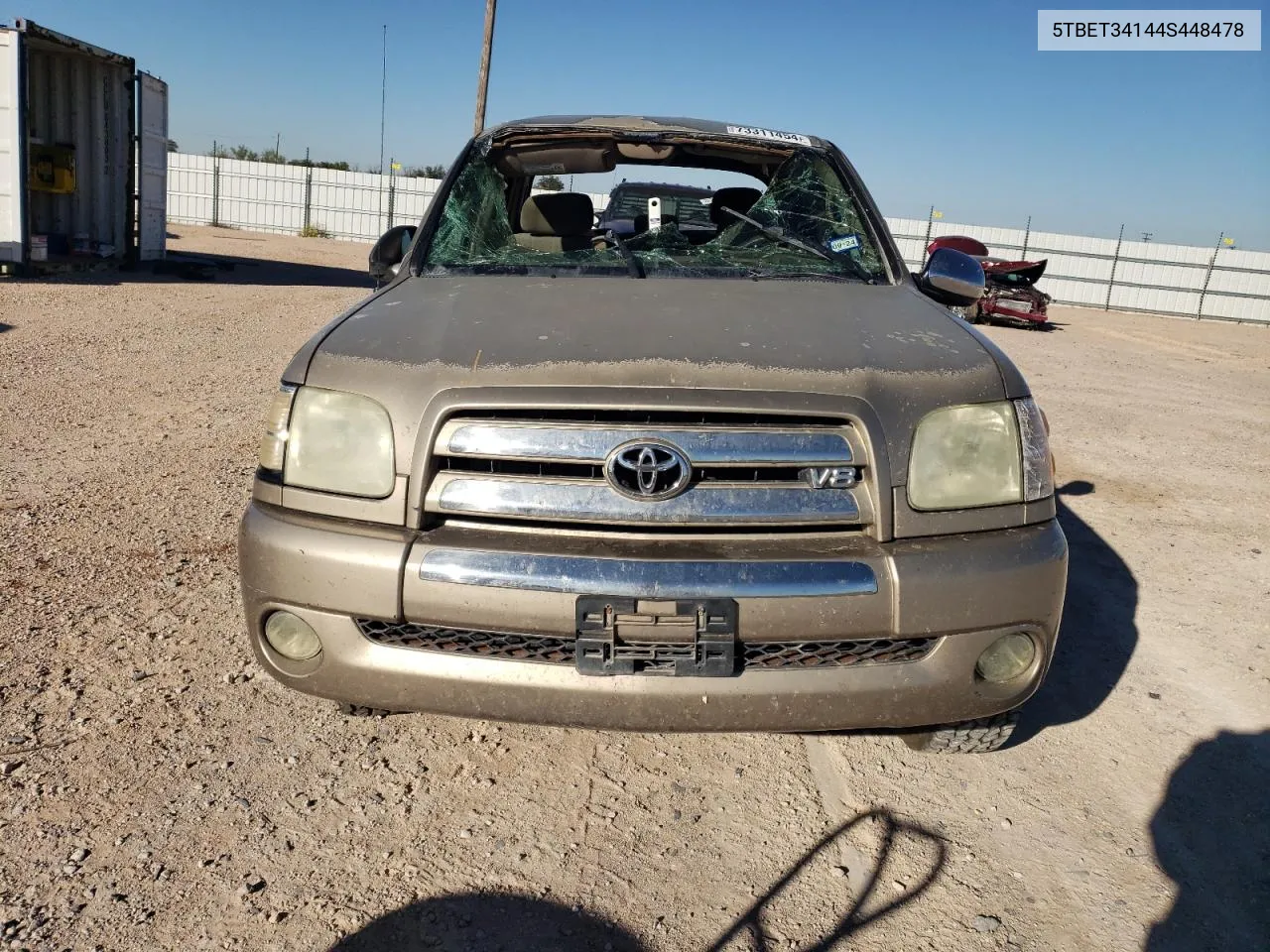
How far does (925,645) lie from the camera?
7.38 ft

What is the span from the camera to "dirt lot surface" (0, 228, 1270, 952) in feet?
6.89

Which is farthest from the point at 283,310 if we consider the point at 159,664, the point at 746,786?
the point at 746,786

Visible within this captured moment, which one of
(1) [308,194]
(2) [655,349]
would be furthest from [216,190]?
(2) [655,349]

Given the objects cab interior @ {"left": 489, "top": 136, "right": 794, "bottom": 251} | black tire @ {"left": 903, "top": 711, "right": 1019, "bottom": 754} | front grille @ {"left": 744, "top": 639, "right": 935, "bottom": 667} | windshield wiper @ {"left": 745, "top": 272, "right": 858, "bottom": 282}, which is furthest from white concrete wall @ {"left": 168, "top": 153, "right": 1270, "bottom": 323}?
front grille @ {"left": 744, "top": 639, "right": 935, "bottom": 667}

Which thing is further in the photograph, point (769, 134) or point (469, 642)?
point (769, 134)

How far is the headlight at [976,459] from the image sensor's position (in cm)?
229

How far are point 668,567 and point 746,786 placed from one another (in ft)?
2.87

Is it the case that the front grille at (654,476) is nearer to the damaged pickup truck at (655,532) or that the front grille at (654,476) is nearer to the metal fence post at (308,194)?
the damaged pickup truck at (655,532)

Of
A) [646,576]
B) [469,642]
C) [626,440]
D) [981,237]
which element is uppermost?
[981,237]

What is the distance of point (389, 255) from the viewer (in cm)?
348

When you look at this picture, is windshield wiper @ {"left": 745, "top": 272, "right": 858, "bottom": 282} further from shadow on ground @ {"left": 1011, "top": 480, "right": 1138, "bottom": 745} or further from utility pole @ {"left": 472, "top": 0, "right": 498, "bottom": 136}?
utility pole @ {"left": 472, "top": 0, "right": 498, "bottom": 136}

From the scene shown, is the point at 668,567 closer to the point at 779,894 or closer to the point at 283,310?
the point at 779,894

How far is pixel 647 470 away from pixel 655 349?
349 mm

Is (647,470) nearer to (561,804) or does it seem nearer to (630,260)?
(561,804)
